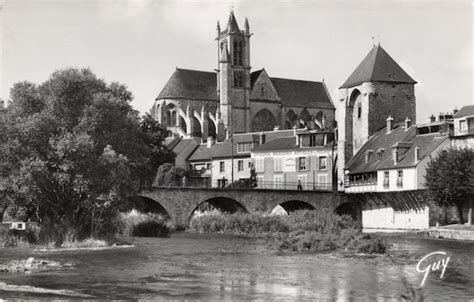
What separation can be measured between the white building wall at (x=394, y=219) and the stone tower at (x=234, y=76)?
147ft

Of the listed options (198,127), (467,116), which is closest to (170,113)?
(198,127)

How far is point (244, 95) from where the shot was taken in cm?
11100

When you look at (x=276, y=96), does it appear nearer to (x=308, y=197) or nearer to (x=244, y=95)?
(x=244, y=95)

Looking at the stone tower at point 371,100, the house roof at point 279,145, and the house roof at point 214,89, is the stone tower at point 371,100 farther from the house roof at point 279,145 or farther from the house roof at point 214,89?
the house roof at point 214,89

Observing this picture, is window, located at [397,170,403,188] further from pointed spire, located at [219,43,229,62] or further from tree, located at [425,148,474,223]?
pointed spire, located at [219,43,229,62]

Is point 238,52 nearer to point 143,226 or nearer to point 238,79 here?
point 238,79

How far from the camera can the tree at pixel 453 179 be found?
50031 millimetres

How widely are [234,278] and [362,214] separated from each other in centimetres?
4165

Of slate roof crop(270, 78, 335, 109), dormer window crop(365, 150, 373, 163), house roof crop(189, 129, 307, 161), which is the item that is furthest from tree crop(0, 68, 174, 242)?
slate roof crop(270, 78, 335, 109)

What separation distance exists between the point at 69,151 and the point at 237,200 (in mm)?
26795

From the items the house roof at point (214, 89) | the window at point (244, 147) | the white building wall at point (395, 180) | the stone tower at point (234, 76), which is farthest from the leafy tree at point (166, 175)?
the house roof at point (214, 89)

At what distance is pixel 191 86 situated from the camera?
111250mm

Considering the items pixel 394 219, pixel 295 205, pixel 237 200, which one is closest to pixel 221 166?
pixel 295 205

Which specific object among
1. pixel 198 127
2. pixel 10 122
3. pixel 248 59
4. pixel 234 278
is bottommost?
pixel 234 278
